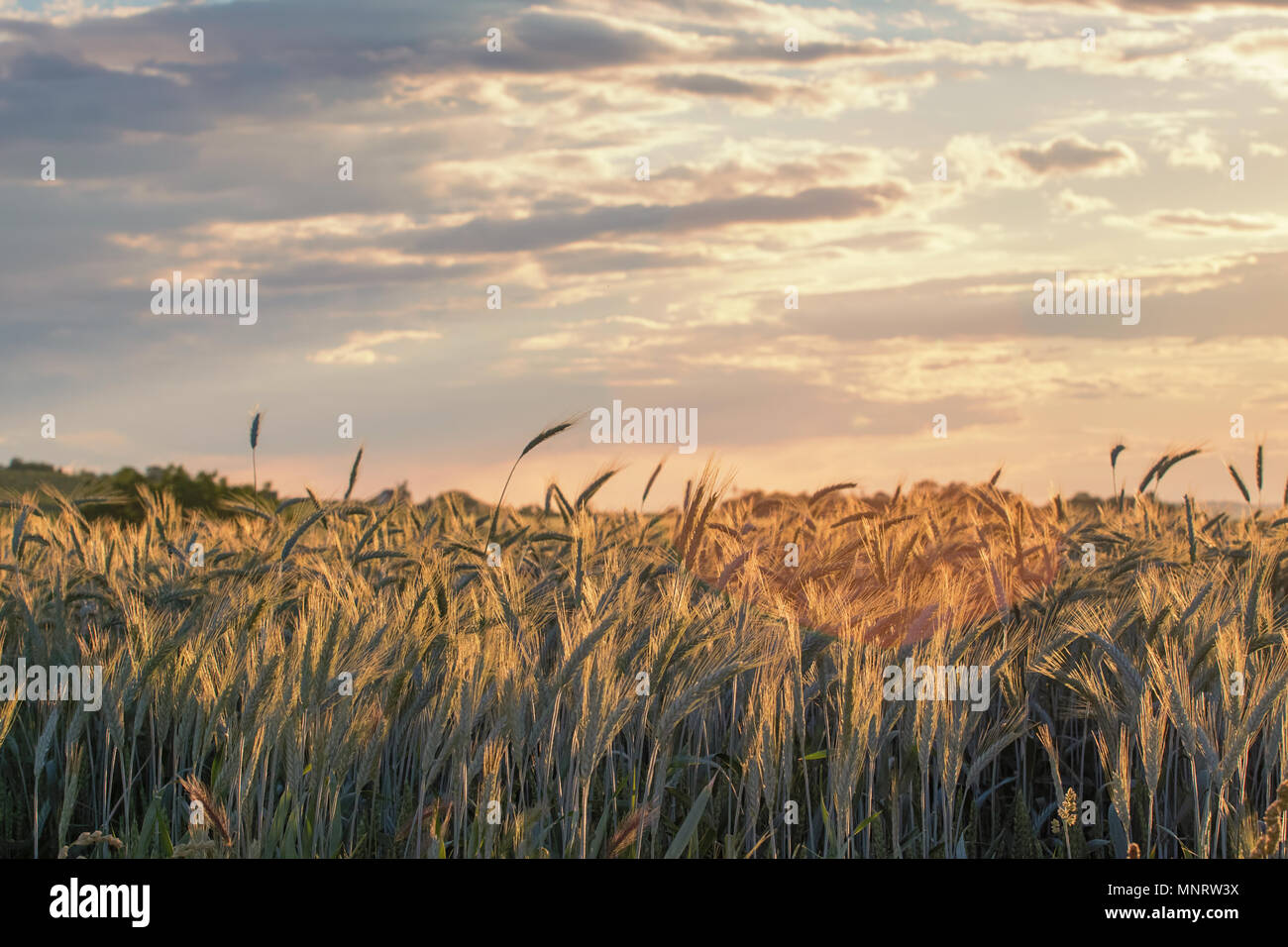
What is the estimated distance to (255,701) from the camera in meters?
3.73

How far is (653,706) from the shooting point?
450cm

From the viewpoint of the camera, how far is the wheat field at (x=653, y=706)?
12.1 feet

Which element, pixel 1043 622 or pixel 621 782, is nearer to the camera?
pixel 621 782

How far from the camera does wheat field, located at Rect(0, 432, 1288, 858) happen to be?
12.1 ft

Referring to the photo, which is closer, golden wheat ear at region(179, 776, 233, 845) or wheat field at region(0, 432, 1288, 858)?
golden wheat ear at region(179, 776, 233, 845)

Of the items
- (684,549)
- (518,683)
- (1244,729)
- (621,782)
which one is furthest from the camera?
(684,549)

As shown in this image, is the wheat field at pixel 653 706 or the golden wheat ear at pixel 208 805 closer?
the golden wheat ear at pixel 208 805

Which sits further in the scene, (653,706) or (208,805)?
(653,706)

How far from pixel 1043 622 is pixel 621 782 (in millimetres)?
2160

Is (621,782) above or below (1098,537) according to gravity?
below

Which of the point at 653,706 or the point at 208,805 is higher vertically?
the point at 653,706
